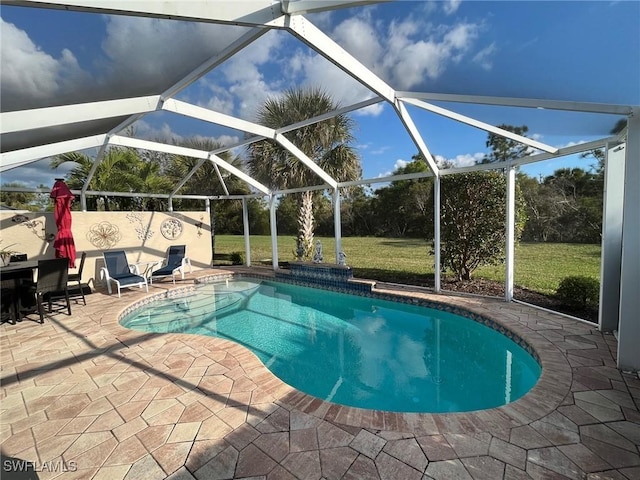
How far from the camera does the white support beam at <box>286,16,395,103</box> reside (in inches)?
151

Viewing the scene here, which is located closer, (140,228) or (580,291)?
(580,291)

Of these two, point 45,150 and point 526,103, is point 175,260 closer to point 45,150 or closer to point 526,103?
point 45,150

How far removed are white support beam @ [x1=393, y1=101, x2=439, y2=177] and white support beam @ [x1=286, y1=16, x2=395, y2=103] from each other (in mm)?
404

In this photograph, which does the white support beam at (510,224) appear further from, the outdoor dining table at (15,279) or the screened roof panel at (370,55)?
the outdoor dining table at (15,279)

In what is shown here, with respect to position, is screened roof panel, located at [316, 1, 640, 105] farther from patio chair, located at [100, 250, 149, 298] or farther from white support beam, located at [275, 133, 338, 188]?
patio chair, located at [100, 250, 149, 298]

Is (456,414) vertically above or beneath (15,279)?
beneath

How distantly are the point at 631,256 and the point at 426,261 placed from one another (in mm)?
9872

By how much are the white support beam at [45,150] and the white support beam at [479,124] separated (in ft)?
24.6

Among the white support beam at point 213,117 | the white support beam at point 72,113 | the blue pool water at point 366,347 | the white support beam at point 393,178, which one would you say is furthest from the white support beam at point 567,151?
the white support beam at point 72,113

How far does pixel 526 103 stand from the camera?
4473mm

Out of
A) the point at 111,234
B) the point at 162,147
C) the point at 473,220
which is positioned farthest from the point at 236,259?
the point at 473,220

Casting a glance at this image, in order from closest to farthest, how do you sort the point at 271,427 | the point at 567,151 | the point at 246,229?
1. the point at 271,427
2. the point at 567,151
3. the point at 246,229

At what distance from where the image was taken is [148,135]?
7996 mm

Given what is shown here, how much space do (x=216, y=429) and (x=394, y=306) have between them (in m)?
6.14
